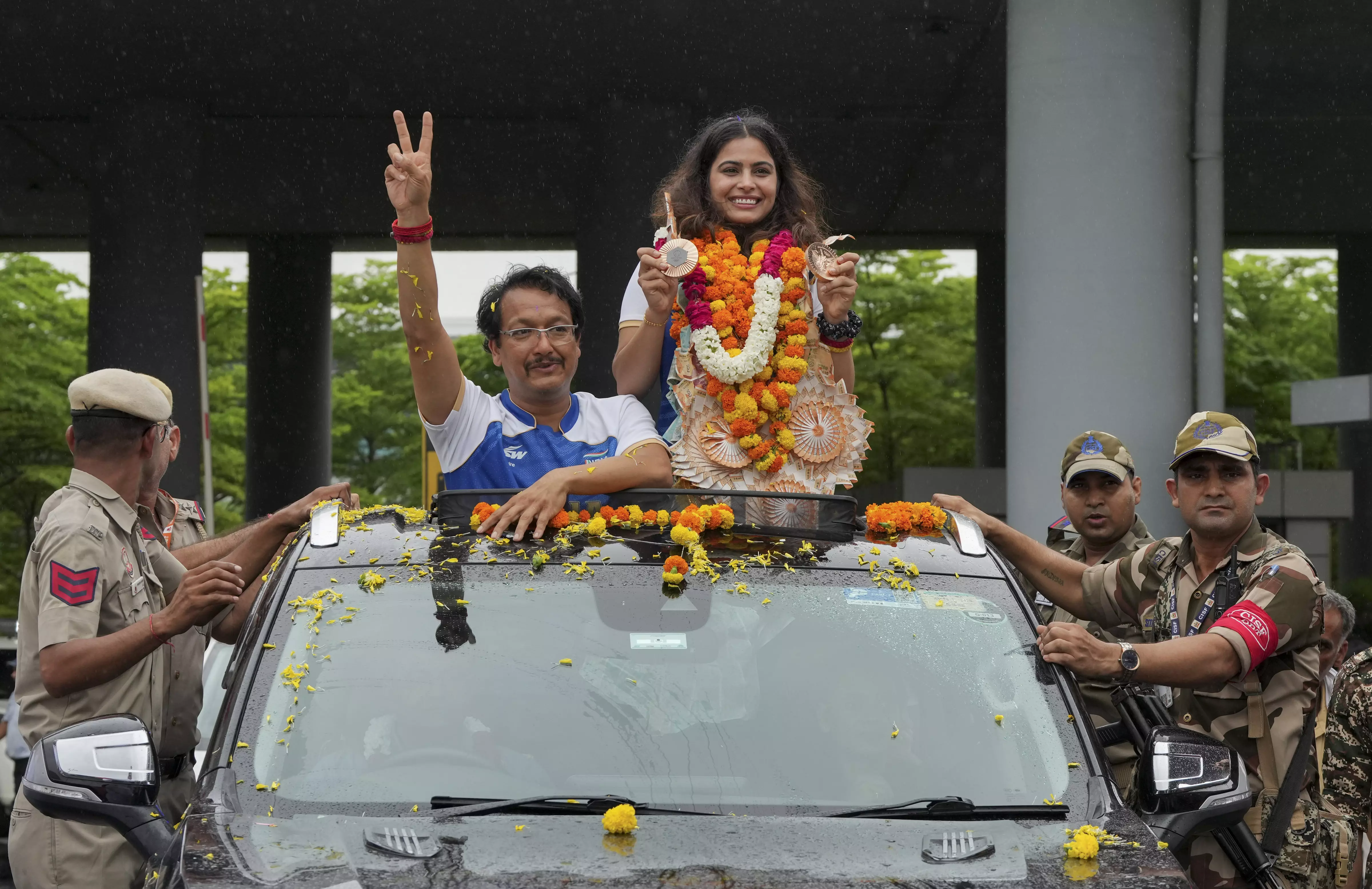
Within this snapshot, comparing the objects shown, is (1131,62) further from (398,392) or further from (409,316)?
(398,392)

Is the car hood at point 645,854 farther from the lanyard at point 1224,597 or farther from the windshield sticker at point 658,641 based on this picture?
the lanyard at point 1224,597

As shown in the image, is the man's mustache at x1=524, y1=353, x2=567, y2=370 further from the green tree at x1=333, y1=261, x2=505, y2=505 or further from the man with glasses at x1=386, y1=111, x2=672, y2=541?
the green tree at x1=333, y1=261, x2=505, y2=505

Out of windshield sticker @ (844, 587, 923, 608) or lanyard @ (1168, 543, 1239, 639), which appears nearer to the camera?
windshield sticker @ (844, 587, 923, 608)

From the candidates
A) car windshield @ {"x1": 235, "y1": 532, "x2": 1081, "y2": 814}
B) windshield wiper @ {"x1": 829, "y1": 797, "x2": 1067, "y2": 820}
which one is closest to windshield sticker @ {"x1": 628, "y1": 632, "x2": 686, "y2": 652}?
car windshield @ {"x1": 235, "y1": 532, "x2": 1081, "y2": 814}

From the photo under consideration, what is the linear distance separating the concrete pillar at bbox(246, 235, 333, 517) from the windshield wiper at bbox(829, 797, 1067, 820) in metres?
24.5

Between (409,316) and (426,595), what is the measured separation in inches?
45.7

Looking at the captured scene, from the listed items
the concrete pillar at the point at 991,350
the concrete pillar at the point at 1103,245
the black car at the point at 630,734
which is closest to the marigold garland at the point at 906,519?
the black car at the point at 630,734

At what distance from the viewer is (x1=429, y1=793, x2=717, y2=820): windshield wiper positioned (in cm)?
298

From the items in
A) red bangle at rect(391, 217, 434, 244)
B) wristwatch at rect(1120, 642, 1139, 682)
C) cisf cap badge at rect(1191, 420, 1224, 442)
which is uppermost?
red bangle at rect(391, 217, 434, 244)

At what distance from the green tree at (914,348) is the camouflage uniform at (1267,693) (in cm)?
2548

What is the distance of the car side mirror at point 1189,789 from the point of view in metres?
3.16

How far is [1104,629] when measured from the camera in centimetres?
526

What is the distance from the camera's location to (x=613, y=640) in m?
3.35

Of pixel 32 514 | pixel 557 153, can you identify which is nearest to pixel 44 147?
pixel 557 153
